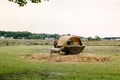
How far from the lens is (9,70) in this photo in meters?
25.2

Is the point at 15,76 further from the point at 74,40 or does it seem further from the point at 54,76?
the point at 74,40

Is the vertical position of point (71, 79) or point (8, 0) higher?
point (8, 0)

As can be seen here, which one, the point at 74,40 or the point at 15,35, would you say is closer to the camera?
the point at 74,40

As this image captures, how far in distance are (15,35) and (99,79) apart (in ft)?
458

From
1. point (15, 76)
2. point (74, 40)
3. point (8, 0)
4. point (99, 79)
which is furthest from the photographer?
point (74, 40)

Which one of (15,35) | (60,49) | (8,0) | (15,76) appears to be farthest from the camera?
(15,35)

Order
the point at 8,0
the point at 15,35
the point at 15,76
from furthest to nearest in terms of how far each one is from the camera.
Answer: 1. the point at 15,35
2. the point at 8,0
3. the point at 15,76

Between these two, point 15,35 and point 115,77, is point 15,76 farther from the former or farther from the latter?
point 15,35

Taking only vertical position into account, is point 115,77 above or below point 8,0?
below

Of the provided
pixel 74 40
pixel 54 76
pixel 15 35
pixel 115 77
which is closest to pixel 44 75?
pixel 54 76

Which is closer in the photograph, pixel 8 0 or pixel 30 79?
pixel 30 79

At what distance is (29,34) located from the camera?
525 ft

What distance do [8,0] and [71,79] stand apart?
724 cm

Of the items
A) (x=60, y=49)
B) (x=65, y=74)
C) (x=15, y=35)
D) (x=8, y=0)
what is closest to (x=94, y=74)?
(x=65, y=74)
